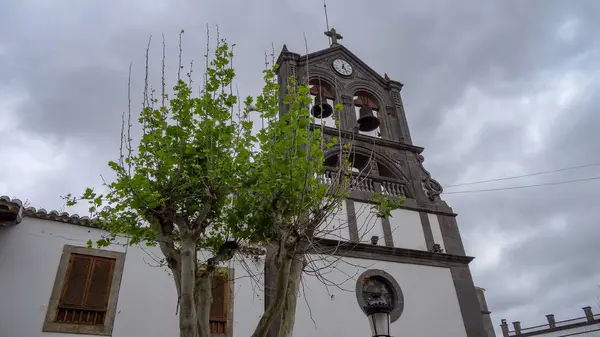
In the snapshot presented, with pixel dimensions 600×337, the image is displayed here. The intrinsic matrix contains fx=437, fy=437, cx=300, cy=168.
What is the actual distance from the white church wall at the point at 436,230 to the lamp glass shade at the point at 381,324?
5.87 metres

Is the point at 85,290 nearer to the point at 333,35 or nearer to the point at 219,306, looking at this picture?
the point at 219,306

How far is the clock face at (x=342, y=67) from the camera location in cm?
1452

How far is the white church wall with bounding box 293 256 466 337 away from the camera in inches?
371

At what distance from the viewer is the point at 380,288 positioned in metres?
10.3

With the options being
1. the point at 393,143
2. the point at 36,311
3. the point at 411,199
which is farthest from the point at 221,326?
the point at 393,143

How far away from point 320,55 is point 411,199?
5.70 meters

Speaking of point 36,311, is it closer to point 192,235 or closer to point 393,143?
point 192,235

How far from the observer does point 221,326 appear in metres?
8.73

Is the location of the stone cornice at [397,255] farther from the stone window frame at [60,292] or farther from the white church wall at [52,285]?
the stone window frame at [60,292]

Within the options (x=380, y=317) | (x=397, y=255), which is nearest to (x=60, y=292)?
(x=380, y=317)

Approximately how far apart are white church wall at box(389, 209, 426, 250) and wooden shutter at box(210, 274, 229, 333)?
445 cm

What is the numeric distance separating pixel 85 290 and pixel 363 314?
227 inches

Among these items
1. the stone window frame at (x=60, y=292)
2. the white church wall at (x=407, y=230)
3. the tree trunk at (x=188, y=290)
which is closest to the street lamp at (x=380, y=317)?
the tree trunk at (x=188, y=290)

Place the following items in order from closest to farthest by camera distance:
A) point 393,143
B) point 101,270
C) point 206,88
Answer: point 206,88
point 101,270
point 393,143
